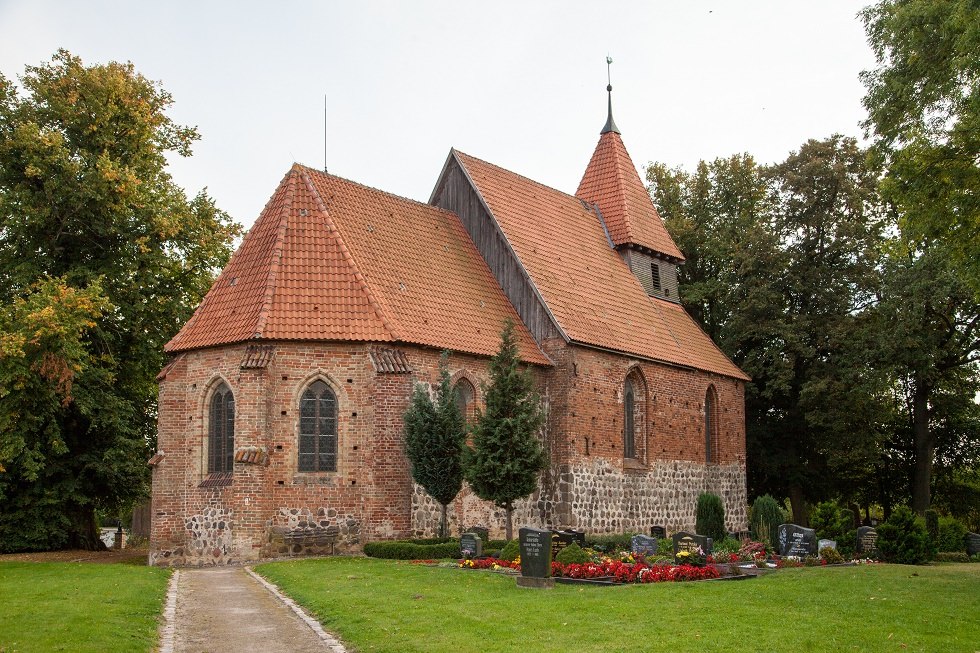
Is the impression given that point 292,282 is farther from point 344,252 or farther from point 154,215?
point 154,215

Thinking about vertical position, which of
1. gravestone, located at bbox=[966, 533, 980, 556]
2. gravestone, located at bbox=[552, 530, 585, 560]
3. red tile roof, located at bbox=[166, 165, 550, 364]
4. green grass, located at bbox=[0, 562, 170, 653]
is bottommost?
gravestone, located at bbox=[966, 533, 980, 556]

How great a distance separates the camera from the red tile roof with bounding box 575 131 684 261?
3406 cm

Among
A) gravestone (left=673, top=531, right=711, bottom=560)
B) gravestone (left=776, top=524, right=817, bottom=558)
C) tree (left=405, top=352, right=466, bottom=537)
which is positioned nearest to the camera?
gravestone (left=673, top=531, right=711, bottom=560)

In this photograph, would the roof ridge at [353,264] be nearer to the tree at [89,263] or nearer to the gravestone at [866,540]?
the tree at [89,263]

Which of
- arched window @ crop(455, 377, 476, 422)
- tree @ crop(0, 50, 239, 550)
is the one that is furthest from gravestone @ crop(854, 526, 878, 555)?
tree @ crop(0, 50, 239, 550)

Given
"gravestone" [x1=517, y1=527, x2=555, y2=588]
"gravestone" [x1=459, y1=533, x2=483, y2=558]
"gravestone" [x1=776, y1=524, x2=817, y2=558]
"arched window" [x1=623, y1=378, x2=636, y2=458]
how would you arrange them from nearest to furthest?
"gravestone" [x1=517, y1=527, x2=555, y2=588]
"gravestone" [x1=459, y1=533, x2=483, y2=558]
"gravestone" [x1=776, y1=524, x2=817, y2=558]
"arched window" [x1=623, y1=378, x2=636, y2=458]

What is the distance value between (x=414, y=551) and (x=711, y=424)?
607 inches

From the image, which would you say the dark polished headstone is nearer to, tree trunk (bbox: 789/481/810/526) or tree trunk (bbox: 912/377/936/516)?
tree trunk (bbox: 912/377/936/516)

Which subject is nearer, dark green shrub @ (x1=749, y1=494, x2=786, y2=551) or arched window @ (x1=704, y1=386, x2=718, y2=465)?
Result: dark green shrub @ (x1=749, y1=494, x2=786, y2=551)

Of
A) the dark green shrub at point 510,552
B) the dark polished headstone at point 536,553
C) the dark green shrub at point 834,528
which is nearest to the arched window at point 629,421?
A: the dark green shrub at point 834,528

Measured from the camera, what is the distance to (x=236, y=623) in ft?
42.6

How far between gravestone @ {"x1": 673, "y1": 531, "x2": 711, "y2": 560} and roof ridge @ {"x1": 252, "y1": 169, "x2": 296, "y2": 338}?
9.82m

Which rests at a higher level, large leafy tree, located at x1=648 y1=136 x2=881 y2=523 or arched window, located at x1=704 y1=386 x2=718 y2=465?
large leafy tree, located at x1=648 y1=136 x2=881 y2=523

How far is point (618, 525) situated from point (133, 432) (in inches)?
520
